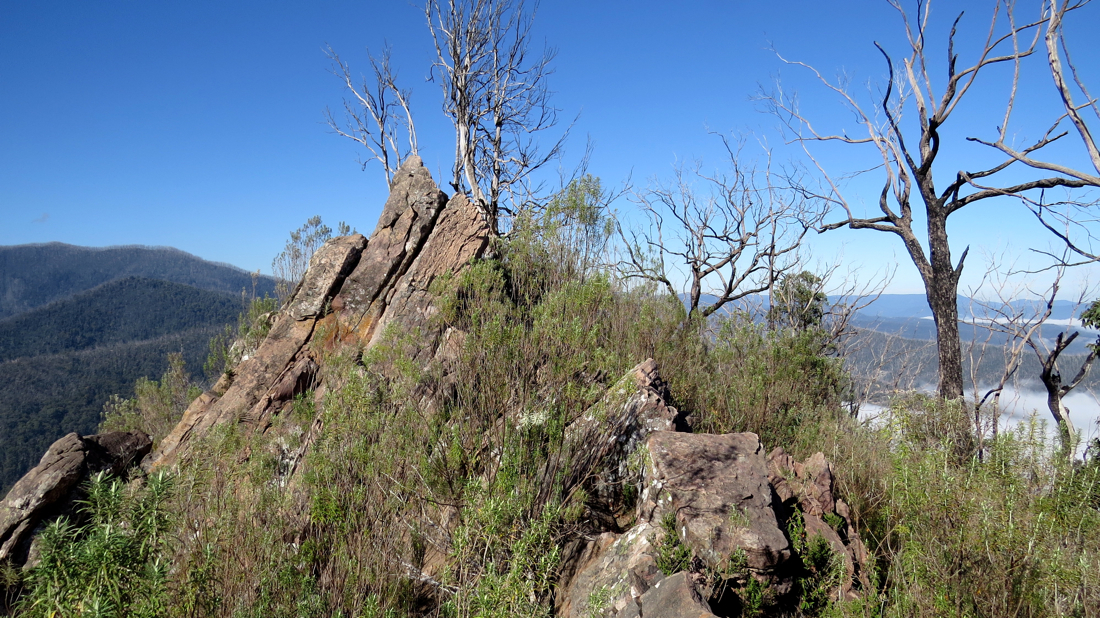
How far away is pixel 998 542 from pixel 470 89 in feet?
52.9

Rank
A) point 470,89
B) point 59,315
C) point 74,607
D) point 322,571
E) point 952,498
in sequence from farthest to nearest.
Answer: point 59,315
point 470,89
point 322,571
point 952,498
point 74,607

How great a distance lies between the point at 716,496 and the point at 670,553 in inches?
25.0

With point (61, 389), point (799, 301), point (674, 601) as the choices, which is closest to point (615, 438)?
point (674, 601)

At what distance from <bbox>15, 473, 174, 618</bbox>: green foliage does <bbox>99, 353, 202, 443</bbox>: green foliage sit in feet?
43.9

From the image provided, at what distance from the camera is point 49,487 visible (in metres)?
8.09

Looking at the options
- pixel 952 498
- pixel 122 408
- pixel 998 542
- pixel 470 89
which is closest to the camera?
pixel 998 542

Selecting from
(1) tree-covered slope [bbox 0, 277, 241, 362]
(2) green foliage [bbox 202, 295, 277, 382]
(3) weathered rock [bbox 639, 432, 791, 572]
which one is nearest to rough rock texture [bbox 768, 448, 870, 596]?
(3) weathered rock [bbox 639, 432, 791, 572]

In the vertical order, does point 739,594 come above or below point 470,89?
below

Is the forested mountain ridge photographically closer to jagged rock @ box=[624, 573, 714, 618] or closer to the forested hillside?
the forested hillside

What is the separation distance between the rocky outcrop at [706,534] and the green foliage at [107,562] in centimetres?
228

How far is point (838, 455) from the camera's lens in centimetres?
577

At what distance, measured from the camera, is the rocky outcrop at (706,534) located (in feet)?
11.5

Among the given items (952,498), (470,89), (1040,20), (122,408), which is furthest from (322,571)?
(122,408)

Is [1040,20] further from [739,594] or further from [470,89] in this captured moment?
[470,89]
